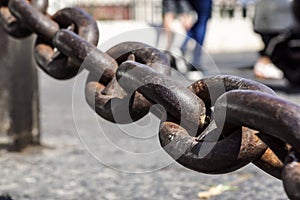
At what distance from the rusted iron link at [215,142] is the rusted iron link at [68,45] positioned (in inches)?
14.1

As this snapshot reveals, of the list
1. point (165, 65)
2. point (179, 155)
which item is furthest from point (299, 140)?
point (165, 65)

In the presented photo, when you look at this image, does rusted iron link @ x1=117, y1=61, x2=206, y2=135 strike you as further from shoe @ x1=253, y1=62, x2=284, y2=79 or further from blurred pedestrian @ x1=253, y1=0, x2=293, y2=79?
shoe @ x1=253, y1=62, x2=284, y2=79

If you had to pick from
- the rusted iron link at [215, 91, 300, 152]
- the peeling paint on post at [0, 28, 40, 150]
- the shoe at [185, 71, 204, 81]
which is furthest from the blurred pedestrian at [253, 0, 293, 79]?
the rusted iron link at [215, 91, 300, 152]

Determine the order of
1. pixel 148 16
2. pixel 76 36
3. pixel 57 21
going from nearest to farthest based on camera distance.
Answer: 1. pixel 76 36
2. pixel 57 21
3. pixel 148 16

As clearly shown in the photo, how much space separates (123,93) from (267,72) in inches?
235

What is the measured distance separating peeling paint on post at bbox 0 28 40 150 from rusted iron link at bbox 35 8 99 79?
4.28 feet

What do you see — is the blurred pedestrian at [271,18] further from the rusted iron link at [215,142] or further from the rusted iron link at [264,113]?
the rusted iron link at [264,113]

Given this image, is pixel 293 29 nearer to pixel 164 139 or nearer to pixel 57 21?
pixel 57 21

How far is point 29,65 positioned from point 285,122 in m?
2.31

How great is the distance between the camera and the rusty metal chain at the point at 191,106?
1080 mm

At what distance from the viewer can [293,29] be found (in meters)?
6.58

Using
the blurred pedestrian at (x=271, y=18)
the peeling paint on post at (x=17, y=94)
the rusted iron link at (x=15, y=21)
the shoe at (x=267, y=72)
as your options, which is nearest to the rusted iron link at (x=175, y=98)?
the rusted iron link at (x=15, y=21)

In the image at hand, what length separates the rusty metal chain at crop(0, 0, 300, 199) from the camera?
108 cm

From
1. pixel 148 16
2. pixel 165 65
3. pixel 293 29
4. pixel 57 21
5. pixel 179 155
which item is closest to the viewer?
pixel 179 155
